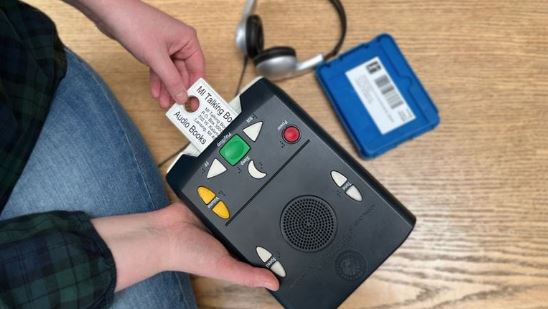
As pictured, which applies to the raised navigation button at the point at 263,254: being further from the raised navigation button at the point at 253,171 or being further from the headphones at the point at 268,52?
the headphones at the point at 268,52

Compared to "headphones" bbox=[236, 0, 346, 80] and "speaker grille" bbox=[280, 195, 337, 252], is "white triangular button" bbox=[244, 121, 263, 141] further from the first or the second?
"headphones" bbox=[236, 0, 346, 80]

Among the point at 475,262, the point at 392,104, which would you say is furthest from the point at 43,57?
the point at 475,262

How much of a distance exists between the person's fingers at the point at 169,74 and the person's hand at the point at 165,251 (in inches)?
5.7

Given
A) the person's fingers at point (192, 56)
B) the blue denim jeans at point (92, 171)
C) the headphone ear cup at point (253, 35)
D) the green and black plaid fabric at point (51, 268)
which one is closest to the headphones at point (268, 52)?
the headphone ear cup at point (253, 35)

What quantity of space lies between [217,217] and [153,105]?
31 cm

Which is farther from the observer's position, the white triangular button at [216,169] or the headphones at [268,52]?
the headphones at [268,52]

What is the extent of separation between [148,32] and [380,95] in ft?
1.15

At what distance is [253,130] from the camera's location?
546 millimetres

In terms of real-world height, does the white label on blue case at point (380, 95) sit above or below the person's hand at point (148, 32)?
below

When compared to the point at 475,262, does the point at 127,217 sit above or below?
above

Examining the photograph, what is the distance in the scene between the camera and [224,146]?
1.79 feet

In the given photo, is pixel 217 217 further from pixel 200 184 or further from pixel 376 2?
pixel 376 2

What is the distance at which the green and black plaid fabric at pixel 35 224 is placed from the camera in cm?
46

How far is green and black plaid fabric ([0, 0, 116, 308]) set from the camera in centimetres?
46
